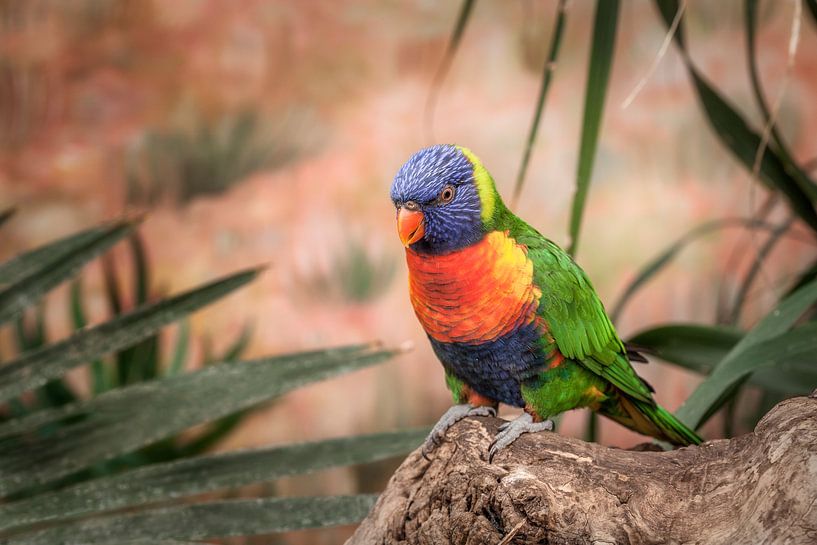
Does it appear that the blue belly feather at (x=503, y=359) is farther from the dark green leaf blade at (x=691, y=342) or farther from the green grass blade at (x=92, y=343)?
the green grass blade at (x=92, y=343)

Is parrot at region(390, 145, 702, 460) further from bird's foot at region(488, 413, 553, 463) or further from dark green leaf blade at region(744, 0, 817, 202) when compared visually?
dark green leaf blade at region(744, 0, 817, 202)

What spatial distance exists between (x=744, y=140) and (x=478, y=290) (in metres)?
0.76

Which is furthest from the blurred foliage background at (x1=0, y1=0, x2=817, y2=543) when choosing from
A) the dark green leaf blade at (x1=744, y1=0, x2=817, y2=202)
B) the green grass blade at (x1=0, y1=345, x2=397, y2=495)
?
the green grass blade at (x1=0, y1=345, x2=397, y2=495)

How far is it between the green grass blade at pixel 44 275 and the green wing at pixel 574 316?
0.84 metres

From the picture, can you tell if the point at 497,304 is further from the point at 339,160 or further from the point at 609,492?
the point at 339,160

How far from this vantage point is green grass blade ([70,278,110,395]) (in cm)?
240

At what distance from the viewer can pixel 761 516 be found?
2.70ft

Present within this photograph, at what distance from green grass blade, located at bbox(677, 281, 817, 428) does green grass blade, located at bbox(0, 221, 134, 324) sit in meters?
1.15

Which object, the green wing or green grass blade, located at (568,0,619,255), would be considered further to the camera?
green grass blade, located at (568,0,619,255)

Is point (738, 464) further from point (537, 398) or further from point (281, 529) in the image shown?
point (281, 529)

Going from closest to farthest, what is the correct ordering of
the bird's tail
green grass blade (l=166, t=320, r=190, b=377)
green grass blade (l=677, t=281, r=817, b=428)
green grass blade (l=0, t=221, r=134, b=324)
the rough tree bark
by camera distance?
1. the rough tree bark
2. green grass blade (l=677, t=281, r=817, b=428)
3. the bird's tail
4. green grass blade (l=0, t=221, r=134, b=324)
5. green grass blade (l=166, t=320, r=190, b=377)

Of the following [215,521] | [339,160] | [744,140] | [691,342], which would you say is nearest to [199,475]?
[215,521]

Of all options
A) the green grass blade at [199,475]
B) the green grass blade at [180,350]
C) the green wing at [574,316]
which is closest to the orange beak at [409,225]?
the green wing at [574,316]

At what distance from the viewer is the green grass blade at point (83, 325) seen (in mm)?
2402
